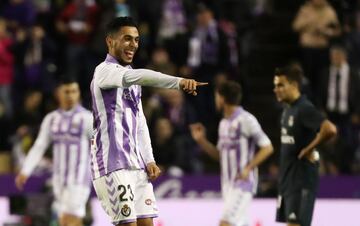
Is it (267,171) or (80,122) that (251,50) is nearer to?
(267,171)

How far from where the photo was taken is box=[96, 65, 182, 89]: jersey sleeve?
7.83 metres

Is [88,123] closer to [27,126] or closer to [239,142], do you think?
[239,142]

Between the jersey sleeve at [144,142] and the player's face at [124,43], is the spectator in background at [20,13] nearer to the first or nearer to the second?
the jersey sleeve at [144,142]

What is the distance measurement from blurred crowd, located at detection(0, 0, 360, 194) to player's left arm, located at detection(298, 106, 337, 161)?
5.77m

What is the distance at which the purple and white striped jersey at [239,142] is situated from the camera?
11.9 metres

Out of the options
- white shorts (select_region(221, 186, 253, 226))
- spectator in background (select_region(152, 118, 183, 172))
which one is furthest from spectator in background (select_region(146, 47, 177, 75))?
white shorts (select_region(221, 186, 253, 226))

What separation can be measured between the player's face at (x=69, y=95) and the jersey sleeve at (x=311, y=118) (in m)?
3.29

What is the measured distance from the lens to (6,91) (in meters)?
17.3

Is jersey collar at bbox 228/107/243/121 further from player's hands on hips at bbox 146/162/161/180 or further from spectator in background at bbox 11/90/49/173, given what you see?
spectator in background at bbox 11/90/49/173

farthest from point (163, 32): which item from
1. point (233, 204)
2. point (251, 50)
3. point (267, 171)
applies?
point (233, 204)

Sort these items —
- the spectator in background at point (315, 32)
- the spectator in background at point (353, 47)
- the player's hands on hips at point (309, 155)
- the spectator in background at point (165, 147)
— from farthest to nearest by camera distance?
the spectator in background at point (353, 47) → the spectator in background at point (315, 32) → the spectator in background at point (165, 147) → the player's hands on hips at point (309, 155)

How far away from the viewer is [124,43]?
840 cm

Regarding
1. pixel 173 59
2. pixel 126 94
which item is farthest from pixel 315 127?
pixel 173 59

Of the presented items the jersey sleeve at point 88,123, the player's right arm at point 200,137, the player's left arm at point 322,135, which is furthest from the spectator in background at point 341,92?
the player's left arm at point 322,135
